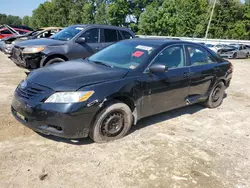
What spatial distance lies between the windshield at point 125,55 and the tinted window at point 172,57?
8.3 inches

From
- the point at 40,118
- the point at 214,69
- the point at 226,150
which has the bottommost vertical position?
the point at 226,150

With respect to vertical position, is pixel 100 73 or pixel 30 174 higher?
pixel 100 73

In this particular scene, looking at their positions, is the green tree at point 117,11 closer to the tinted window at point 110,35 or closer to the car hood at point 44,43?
the tinted window at point 110,35

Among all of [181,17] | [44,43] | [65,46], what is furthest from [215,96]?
[181,17]

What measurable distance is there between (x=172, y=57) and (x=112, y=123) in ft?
5.68

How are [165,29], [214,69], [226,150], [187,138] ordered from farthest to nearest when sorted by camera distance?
[165,29], [214,69], [187,138], [226,150]

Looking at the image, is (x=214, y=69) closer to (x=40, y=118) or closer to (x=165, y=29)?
(x=40, y=118)

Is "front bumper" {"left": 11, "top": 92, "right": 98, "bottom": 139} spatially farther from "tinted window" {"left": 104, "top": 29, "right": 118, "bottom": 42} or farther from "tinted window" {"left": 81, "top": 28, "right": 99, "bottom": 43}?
"tinted window" {"left": 104, "top": 29, "right": 118, "bottom": 42}

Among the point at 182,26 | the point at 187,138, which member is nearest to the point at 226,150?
the point at 187,138

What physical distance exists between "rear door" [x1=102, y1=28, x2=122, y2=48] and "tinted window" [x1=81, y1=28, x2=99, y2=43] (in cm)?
24

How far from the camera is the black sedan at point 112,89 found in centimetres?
331

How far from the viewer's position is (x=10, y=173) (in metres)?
2.92

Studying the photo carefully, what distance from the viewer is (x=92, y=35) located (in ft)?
25.2

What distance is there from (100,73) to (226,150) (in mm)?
A: 2311
